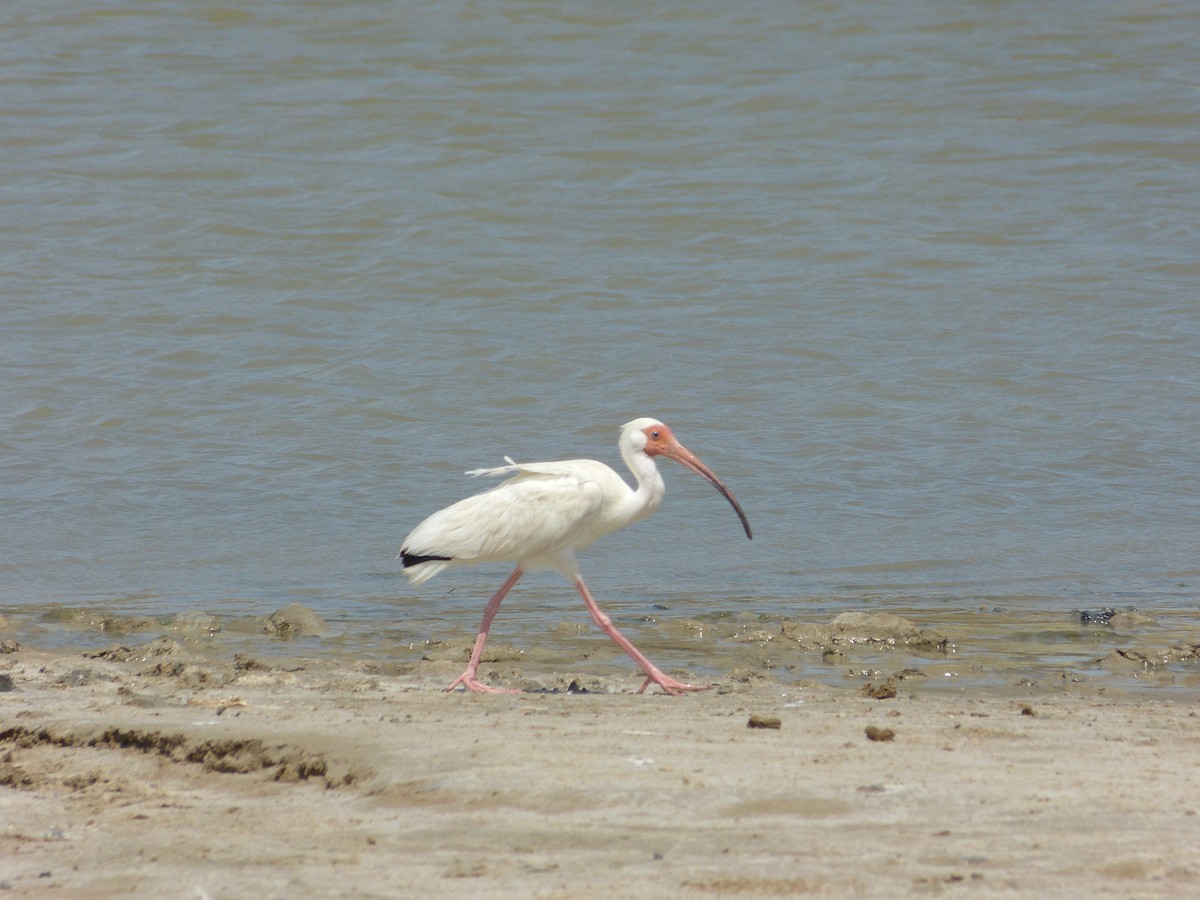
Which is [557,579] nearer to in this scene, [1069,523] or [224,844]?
[1069,523]

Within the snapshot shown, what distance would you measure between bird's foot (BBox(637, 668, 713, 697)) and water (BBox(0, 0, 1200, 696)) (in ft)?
2.22

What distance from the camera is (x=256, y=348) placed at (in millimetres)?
14320

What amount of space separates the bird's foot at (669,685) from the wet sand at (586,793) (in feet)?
0.71

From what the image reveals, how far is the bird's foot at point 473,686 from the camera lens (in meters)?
6.88

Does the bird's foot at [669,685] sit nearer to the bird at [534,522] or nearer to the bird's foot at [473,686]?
the bird at [534,522]

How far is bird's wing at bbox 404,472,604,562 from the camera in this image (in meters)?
7.68

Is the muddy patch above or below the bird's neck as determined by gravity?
below

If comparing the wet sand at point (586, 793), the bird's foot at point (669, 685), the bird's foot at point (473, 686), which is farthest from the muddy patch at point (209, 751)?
the bird's foot at point (669, 685)

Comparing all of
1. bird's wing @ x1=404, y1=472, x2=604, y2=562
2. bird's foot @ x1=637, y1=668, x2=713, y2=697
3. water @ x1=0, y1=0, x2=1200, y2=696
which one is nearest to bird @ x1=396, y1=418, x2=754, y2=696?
bird's wing @ x1=404, y1=472, x2=604, y2=562

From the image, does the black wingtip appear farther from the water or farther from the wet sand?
the wet sand

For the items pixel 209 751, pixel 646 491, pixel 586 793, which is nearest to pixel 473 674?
pixel 646 491

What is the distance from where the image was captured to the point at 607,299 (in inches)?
609

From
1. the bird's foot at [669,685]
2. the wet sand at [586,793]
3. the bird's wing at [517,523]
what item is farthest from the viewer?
the bird's wing at [517,523]

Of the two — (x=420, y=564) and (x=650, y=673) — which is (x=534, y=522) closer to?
(x=420, y=564)
